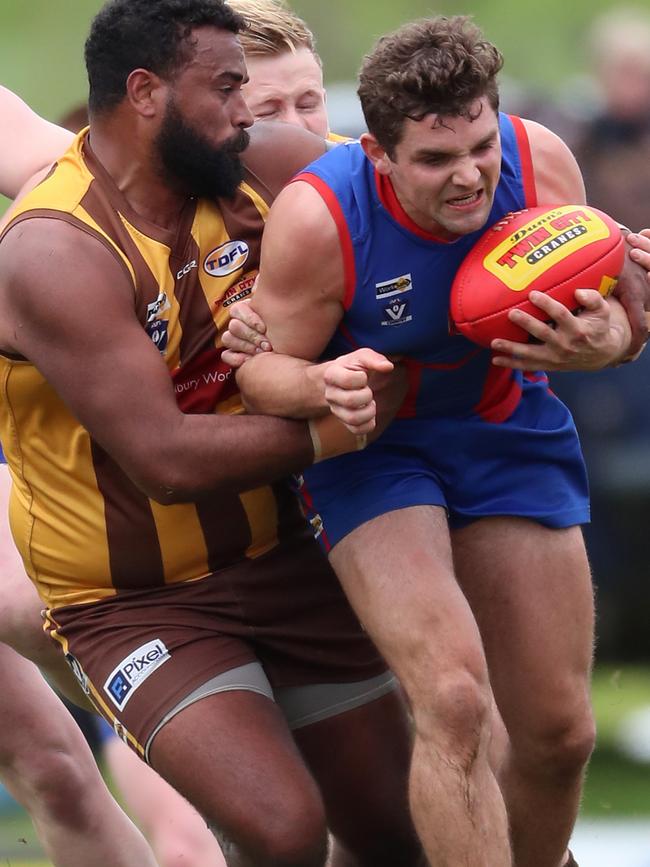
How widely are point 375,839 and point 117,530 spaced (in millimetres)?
1096

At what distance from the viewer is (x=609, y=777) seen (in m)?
6.55

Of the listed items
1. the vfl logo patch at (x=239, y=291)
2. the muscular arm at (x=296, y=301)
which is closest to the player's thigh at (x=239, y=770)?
the muscular arm at (x=296, y=301)

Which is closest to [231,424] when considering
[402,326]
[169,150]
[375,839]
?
[402,326]

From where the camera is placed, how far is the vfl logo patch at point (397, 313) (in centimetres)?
357

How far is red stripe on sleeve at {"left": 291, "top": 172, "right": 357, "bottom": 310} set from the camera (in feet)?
11.5

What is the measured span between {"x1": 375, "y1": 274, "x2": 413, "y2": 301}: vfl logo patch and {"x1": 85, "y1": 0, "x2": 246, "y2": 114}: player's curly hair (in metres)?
0.78

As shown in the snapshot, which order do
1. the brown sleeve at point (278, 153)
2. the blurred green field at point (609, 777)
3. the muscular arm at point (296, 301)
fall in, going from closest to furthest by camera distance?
the muscular arm at point (296, 301), the brown sleeve at point (278, 153), the blurred green field at point (609, 777)

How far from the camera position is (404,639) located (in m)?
3.48

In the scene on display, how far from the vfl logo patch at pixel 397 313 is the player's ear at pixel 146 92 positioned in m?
0.79

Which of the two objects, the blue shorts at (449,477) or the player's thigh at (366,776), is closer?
the blue shorts at (449,477)

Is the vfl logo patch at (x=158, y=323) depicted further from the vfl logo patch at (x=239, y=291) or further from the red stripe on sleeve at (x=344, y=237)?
the red stripe on sleeve at (x=344, y=237)

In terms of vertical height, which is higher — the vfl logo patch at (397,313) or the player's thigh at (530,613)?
the vfl logo patch at (397,313)

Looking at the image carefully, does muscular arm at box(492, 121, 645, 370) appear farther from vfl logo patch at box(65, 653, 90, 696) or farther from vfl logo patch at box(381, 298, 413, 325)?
vfl logo patch at box(65, 653, 90, 696)

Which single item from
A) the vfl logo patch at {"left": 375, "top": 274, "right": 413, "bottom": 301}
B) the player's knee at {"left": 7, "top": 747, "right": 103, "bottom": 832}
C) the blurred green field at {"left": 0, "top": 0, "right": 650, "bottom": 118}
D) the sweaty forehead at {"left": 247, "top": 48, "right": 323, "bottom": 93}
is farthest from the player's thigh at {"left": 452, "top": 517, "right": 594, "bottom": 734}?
the blurred green field at {"left": 0, "top": 0, "right": 650, "bottom": 118}
